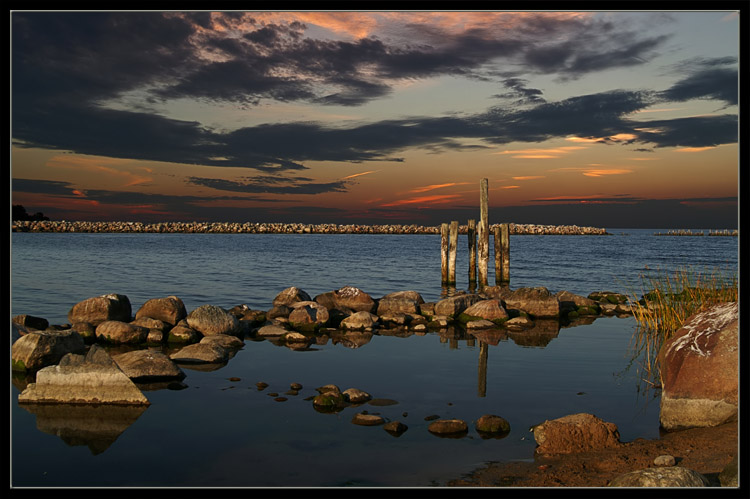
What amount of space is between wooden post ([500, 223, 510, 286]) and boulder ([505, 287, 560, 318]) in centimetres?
924

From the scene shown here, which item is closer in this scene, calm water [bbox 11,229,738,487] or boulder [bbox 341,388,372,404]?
calm water [bbox 11,229,738,487]

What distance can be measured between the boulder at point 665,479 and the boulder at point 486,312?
11466mm

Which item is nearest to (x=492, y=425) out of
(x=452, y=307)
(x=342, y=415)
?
(x=342, y=415)

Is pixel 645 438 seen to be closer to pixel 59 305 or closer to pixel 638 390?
pixel 638 390

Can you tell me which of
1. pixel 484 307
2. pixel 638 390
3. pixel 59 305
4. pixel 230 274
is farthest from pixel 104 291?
pixel 638 390

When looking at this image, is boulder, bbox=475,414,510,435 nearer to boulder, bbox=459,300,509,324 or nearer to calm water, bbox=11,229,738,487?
calm water, bbox=11,229,738,487

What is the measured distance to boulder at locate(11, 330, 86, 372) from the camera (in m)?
11.4

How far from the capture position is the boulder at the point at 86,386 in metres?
9.26

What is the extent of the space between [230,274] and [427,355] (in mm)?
23022

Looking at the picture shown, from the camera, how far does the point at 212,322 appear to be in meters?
14.9

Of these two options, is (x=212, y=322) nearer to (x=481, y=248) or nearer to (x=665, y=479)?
(x=665, y=479)

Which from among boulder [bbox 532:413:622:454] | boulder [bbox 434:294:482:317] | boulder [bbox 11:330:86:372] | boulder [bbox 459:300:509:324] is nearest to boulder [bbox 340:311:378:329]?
boulder [bbox 434:294:482:317]

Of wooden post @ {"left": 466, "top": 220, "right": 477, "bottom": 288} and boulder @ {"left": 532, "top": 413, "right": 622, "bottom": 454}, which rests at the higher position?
wooden post @ {"left": 466, "top": 220, "right": 477, "bottom": 288}

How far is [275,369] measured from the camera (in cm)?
1184
